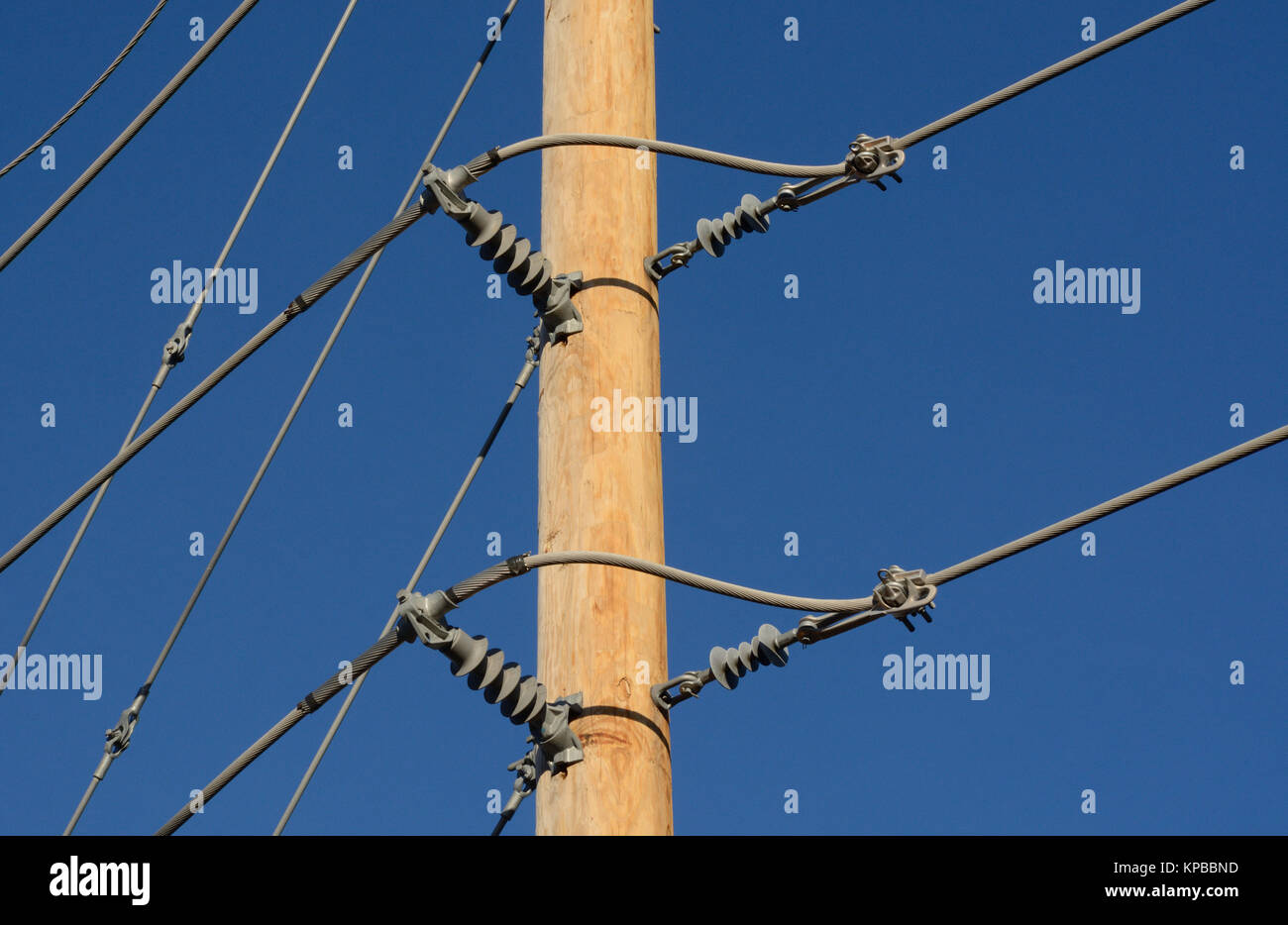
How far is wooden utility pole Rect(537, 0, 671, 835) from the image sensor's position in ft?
16.9

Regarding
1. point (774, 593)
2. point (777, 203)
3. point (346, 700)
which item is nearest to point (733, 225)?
point (777, 203)

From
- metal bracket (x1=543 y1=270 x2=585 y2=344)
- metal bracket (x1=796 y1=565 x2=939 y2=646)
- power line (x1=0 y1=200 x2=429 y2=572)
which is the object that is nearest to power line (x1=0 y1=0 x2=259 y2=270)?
power line (x1=0 y1=200 x2=429 y2=572)

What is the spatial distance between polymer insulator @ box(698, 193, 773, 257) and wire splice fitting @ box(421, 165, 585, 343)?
473mm

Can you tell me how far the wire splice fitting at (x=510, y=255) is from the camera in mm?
5430

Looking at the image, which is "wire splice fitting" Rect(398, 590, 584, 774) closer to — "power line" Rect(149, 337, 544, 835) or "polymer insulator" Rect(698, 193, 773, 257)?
"power line" Rect(149, 337, 544, 835)

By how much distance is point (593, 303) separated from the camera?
18.6 ft

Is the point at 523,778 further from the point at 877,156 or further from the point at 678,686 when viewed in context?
the point at 877,156

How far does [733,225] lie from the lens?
5.84 metres

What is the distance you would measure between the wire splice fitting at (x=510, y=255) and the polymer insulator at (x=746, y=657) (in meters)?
1.20

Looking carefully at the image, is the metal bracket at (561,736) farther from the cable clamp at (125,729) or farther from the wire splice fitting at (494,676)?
the cable clamp at (125,729)

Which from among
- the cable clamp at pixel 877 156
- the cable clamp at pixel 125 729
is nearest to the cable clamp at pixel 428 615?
the cable clamp at pixel 877 156
